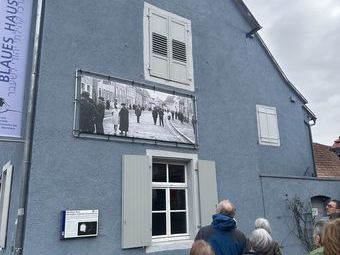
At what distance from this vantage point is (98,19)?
6.23 meters

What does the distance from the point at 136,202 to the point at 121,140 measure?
40.8 inches

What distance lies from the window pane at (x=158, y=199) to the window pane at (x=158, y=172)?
20 centimetres

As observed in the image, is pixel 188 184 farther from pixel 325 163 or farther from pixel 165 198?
pixel 325 163

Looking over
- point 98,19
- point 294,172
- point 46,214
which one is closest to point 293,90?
point 294,172

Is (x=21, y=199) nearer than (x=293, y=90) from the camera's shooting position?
Yes

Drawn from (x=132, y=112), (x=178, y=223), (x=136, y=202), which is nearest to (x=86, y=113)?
(x=132, y=112)

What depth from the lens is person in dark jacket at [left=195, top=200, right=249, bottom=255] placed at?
146 inches

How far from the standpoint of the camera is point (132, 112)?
6.21 m

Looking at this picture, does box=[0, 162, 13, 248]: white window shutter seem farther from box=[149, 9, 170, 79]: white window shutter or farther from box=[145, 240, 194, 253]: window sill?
box=[149, 9, 170, 79]: white window shutter

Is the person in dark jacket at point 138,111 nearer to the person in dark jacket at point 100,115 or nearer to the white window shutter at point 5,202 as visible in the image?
the person in dark jacket at point 100,115

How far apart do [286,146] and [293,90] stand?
6.60ft

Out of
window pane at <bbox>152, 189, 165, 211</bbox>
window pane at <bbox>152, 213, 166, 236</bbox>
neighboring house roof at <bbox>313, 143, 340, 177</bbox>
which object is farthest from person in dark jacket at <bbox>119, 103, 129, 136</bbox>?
neighboring house roof at <bbox>313, 143, 340, 177</bbox>

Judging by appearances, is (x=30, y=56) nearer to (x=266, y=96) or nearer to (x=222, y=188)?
(x=222, y=188)

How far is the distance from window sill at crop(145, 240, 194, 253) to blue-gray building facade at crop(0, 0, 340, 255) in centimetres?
2
